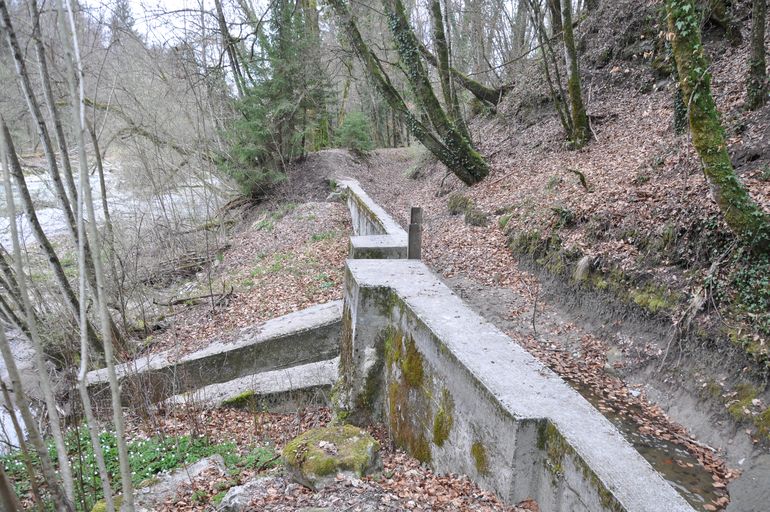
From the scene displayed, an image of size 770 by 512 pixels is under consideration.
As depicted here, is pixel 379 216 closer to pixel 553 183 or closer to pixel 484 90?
pixel 553 183

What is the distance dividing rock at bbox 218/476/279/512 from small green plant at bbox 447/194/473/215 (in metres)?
8.09

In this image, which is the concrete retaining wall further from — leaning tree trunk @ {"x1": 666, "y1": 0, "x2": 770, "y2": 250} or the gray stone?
leaning tree trunk @ {"x1": 666, "y1": 0, "x2": 770, "y2": 250}

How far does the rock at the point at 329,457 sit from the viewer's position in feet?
12.3

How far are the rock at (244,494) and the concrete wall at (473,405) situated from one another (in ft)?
4.70

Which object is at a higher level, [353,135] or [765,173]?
[353,135]

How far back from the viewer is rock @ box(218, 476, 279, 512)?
11.5 ft

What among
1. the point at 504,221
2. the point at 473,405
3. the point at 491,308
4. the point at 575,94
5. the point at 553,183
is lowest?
the point at 491,308

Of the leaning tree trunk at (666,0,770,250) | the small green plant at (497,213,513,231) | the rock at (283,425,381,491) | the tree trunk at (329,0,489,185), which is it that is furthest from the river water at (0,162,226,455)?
the leaning tree trunk at (666,0,770,250)

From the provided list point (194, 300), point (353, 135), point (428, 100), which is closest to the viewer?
point (194, 300)

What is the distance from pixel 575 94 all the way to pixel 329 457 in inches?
370

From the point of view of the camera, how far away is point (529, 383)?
359cm

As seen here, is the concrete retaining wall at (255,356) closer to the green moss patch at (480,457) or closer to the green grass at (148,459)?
the green grass at (148,459)

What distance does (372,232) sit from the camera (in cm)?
1026

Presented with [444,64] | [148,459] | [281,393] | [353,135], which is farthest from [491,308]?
[353,135]
